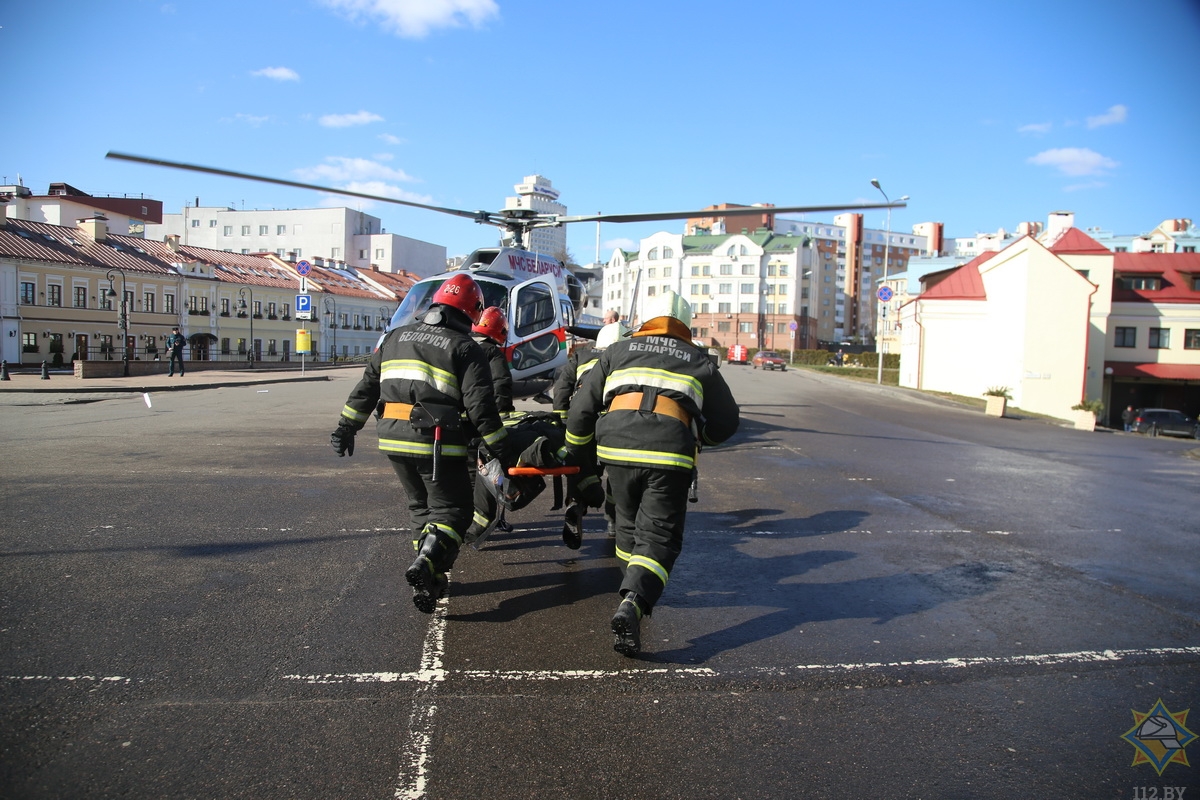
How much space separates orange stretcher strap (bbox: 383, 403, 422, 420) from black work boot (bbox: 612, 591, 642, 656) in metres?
1.76

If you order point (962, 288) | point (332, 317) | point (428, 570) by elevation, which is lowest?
point (428, 570)

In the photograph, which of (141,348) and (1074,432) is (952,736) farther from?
(141,348)

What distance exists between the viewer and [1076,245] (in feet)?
135

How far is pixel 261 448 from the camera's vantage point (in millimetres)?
11375

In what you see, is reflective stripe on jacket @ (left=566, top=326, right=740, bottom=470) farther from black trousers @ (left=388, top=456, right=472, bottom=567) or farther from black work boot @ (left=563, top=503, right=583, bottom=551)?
black work boot @ (left=563, top=503, right=583, bottom=551)

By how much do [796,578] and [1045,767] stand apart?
102 inches

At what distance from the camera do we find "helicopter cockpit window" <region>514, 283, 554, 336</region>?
1249cm

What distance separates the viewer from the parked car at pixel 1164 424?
3155 cm

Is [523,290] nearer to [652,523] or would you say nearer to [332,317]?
[652,523]

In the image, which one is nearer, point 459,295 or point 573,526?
point 459,295

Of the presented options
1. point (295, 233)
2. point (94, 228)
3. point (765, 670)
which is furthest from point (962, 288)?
point (295, 233)

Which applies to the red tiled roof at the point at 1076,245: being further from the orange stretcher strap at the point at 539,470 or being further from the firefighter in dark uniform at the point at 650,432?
the firefighter in dark uniform at the point at 650,432

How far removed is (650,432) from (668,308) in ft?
3.03

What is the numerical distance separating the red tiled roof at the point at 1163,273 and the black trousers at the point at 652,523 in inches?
1898
